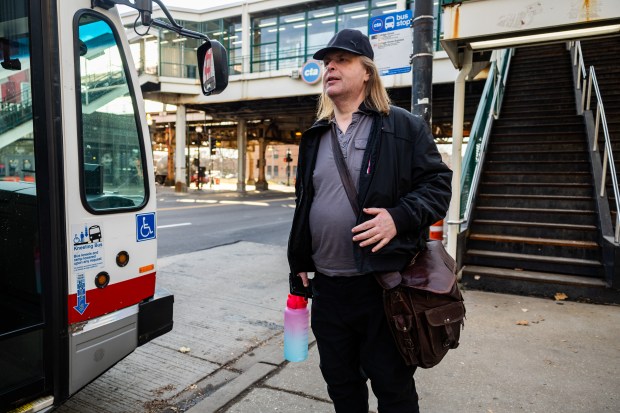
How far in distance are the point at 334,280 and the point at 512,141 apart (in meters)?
7.22

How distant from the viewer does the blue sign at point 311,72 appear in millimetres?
22188

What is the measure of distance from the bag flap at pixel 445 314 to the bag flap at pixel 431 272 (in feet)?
0.24

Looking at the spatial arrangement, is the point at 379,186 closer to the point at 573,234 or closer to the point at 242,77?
the point at 573,234

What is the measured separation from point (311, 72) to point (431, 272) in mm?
21495

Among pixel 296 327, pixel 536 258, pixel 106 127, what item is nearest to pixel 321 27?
pixel 536 258

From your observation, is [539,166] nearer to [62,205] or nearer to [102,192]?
[102,192]

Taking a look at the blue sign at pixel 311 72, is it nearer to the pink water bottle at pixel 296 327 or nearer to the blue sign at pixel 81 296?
the pink water bottle at pixel 296 327

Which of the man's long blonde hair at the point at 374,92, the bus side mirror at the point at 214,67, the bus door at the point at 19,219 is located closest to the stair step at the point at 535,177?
the bus side mirror at the point at 214,67

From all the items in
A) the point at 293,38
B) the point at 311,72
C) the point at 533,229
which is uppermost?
the point at 293,38

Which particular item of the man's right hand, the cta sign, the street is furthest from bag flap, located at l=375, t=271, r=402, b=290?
the street

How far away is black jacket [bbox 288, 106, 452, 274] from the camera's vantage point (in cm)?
190

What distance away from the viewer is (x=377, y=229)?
183 centimetres

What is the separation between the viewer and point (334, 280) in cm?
209

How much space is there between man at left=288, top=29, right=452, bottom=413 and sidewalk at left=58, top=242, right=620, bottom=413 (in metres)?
1.02
